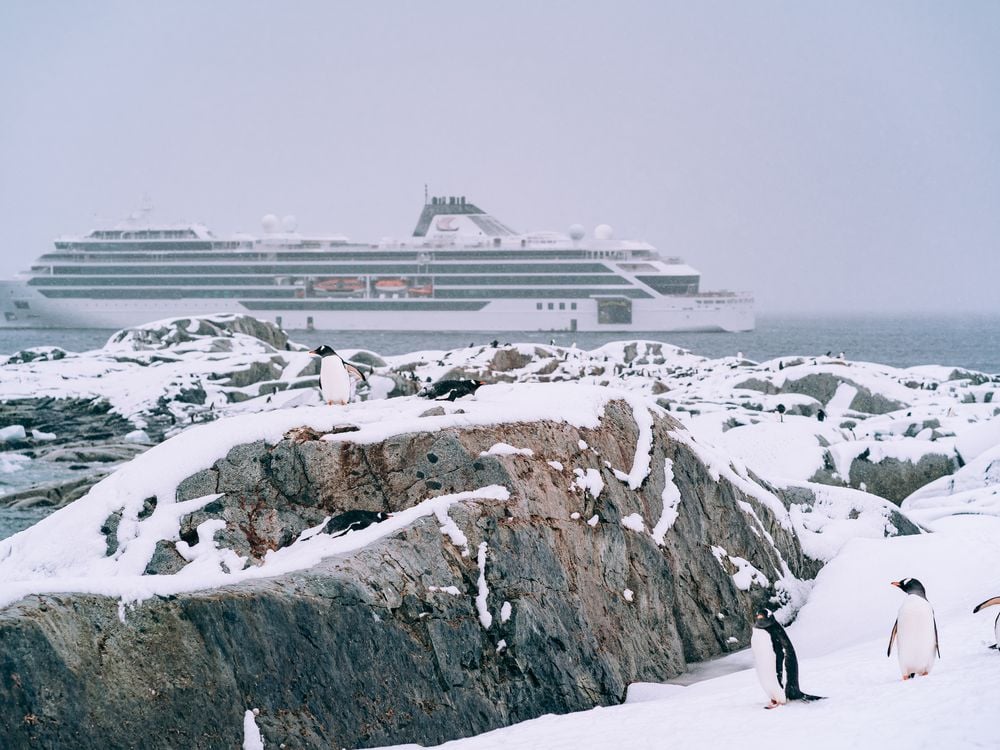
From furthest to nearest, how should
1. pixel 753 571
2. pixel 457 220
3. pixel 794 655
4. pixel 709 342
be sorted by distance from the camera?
pixel 457 220 → pixel 709 342 → pixel 753 571 → pixel 794 655

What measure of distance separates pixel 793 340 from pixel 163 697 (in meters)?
90.2

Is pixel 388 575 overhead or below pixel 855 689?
overhead

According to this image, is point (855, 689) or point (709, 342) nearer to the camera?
point (855, 689)

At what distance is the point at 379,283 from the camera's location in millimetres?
92812

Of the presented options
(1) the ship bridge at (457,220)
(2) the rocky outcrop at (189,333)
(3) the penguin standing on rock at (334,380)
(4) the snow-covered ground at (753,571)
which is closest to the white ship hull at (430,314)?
(1) the ship bridge at (457,220)

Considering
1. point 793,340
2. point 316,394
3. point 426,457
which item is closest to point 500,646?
point 426,457

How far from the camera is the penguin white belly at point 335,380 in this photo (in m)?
10.1

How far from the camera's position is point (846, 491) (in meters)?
11.7

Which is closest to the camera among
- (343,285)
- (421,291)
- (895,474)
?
(895,474)

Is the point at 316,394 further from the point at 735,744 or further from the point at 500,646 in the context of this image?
the point at 735,744

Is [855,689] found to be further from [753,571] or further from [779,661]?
[753,571]

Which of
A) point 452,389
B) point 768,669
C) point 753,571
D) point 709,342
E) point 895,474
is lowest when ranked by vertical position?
point 709,342

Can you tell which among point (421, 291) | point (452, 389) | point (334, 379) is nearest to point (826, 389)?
point (452, 389)

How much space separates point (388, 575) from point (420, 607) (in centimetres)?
34
